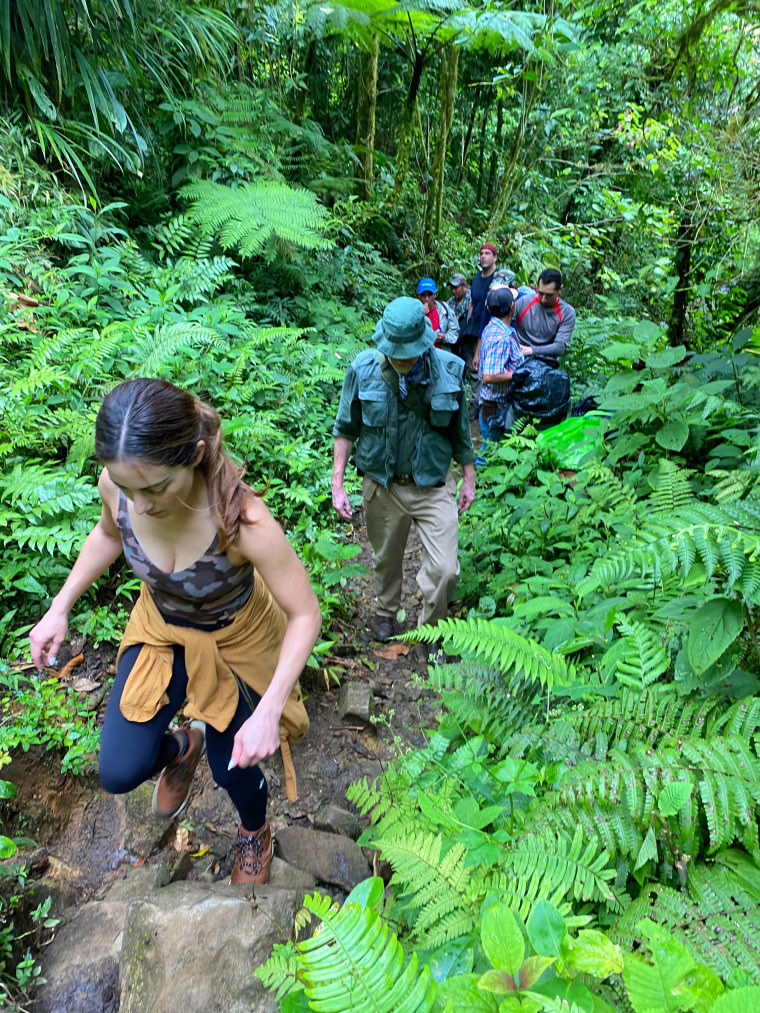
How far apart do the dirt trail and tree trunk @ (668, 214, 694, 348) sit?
482cm

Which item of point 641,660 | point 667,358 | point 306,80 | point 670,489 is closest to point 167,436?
point 641,660

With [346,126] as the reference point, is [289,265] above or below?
below

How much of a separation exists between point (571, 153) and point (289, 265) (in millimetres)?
9700

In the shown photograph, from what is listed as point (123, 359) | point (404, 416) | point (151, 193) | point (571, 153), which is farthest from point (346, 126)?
point (404, 416)

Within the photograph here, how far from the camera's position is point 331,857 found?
2592 millimetres

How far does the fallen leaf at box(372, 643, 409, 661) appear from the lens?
424cm

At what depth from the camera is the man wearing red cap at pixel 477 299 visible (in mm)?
7504

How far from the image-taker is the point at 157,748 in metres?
2.26

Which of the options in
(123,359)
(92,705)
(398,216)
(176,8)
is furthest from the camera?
(398,216)

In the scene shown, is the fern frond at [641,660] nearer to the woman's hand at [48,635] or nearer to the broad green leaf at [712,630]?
the broad green leaf at [712,630]

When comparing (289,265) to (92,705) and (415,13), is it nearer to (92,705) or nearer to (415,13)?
(415,13)

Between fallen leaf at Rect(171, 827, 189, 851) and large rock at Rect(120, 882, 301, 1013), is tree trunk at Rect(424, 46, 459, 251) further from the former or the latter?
large rock at Rect(120, 882, 301, 1013)

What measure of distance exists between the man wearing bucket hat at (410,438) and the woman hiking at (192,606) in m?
1.70

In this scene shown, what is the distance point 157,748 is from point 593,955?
167 cm
